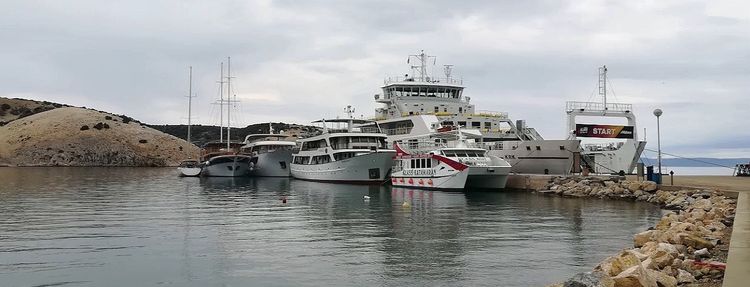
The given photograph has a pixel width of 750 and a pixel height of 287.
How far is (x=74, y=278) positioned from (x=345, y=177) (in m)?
39.3

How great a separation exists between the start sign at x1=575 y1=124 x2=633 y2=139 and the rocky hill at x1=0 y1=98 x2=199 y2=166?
9658 centimetres

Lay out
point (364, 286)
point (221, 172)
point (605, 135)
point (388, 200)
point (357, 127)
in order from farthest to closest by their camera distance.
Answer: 1. point (221, 172)
2. point (357, 127)
3. point (605, 135)
4. point (388, 200)
5. point (364, 286)

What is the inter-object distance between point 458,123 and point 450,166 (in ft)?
46.6

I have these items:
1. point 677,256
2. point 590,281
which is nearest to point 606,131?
point 677,256

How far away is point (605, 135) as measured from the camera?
43656 millimetres

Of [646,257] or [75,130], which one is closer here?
[646,257]

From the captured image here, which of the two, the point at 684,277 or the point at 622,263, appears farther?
the point at 622,263

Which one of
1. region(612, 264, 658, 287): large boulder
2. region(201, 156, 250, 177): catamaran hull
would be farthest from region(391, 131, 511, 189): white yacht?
region(201, 156, 250, 177): catamaran hull

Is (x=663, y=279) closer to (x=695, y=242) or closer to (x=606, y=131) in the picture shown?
(x=695, y=242)

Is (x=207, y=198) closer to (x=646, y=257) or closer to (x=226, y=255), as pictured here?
(x=226, y=255)

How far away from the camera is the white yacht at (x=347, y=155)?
4953 cm

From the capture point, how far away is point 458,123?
174ft

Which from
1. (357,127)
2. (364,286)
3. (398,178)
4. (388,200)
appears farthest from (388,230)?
(357,127)

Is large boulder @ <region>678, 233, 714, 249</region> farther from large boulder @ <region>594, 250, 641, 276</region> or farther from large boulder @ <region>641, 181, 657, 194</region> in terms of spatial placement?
large boulder @ <region>641, 181, 657, 194</region>
